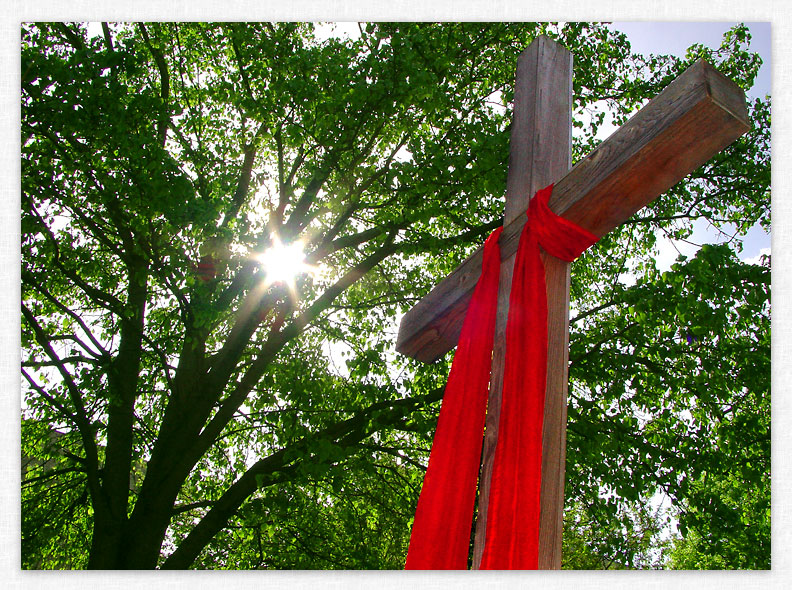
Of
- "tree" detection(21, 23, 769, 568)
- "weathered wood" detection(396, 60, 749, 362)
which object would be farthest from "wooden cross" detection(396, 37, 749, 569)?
→ "tree" detection(21, 23, 769, 568)

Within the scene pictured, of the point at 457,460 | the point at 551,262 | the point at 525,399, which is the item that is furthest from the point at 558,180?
the point at 457,460

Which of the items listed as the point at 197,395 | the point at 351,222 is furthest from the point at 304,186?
the point at 197,395

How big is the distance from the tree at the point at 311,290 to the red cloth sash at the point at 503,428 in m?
2.52

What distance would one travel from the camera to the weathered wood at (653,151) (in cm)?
144

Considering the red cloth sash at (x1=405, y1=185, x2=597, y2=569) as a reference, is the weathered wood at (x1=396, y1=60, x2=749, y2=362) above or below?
above

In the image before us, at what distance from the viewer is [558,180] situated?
1.95 metres

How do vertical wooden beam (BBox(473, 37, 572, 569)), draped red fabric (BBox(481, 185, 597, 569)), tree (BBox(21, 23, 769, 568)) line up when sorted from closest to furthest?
draped red fabric (BBox(481, 185, 597, 569)) < vertical wooden beam (BBox(473, 37, 572, 569)) < tree (BBox(21, 23, 769, 568))

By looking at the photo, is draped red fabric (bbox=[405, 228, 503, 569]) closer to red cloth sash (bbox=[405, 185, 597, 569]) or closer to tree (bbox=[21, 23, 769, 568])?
red cloth sash (bbox=[405, 185, 597, 569])

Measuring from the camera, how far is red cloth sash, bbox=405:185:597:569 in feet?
4.60

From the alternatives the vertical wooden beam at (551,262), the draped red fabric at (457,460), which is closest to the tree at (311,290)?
the vertical wooden beam at (551,262)

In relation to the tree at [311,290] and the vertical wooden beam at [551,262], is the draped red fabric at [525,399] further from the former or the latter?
the tree at [311,290]

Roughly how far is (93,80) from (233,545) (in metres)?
4.75

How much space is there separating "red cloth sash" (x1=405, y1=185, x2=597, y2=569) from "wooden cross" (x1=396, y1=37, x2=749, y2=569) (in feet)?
0.15

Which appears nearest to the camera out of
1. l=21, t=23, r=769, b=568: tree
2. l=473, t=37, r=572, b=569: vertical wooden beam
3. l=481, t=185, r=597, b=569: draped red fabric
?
l=481, t=185, r=597, b=569: draped red fabric
